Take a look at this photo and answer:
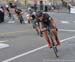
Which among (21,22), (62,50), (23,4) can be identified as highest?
(62,50)

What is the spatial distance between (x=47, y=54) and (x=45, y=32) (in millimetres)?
869

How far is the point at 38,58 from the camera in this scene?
1377 cm

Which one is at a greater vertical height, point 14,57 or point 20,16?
point 14,57

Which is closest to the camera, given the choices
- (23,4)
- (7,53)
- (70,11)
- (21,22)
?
(7,53)

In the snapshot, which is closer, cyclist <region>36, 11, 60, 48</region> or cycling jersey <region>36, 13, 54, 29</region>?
cyclist <region>36, 11, 60, 48</region>

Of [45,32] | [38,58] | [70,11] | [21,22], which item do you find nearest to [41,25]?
[45,32]

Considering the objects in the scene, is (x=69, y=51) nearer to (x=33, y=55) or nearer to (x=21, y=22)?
(x=33, y=55)

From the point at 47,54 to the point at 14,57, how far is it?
127 cm

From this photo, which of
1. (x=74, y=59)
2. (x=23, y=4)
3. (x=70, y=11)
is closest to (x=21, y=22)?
(x=74, y=59)

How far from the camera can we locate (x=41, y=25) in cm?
1459

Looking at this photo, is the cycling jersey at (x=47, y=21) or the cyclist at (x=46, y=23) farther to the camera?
the cycling jersey at (x=47, y=21)

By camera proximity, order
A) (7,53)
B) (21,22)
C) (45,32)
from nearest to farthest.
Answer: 1. (45,32)
2. (7,53)
3. (21,22)

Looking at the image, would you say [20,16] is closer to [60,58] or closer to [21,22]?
[21,22]

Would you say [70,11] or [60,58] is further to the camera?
[70,11]
